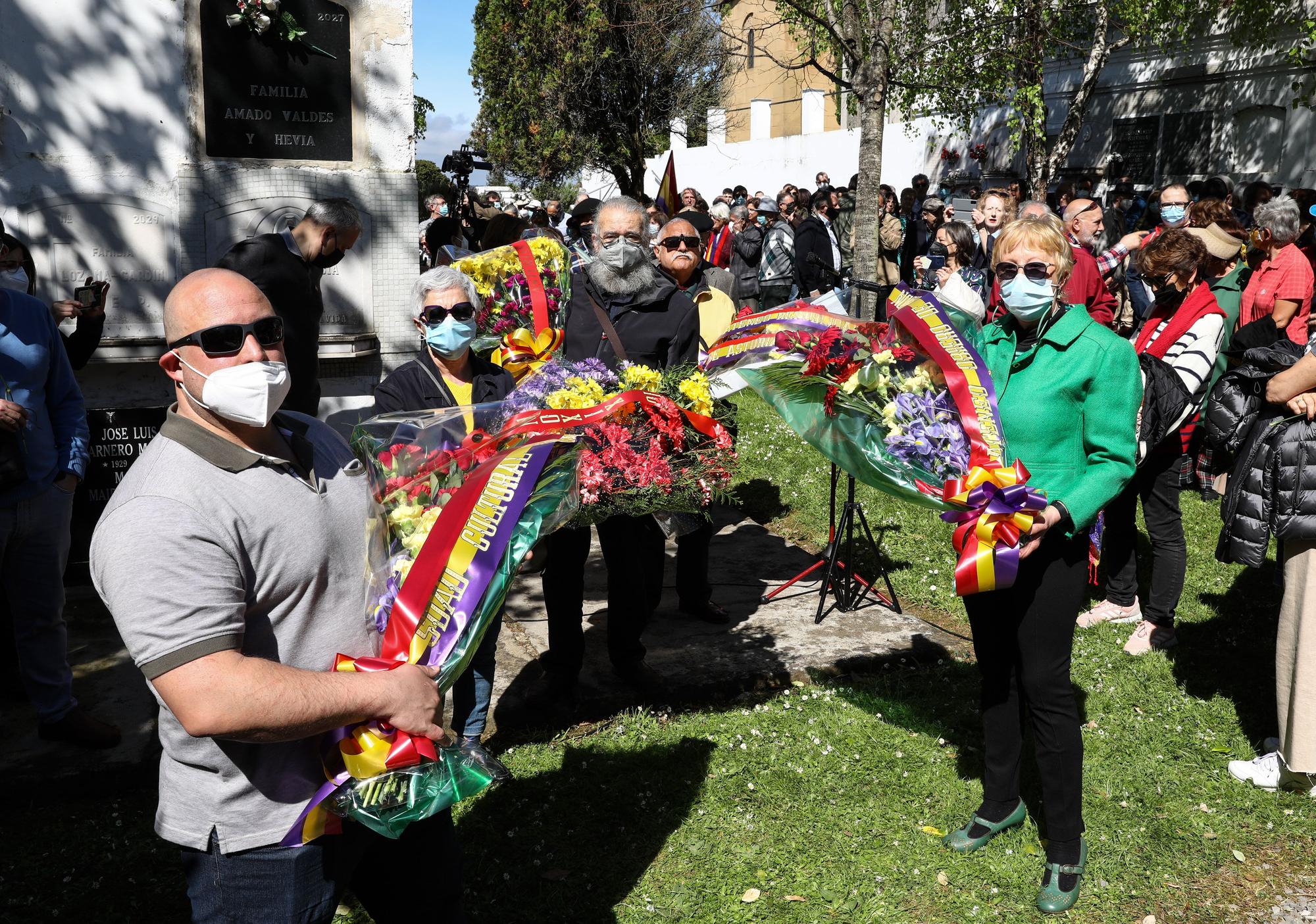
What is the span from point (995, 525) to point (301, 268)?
371 centimetres

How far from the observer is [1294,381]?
4457 mm

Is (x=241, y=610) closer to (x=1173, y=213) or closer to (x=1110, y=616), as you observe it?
(x=1110, y=616)

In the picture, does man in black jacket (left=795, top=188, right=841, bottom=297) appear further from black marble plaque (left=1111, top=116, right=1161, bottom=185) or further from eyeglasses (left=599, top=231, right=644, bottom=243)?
black marble plaque (left=1111, top=116, right=1161, bottom=185)

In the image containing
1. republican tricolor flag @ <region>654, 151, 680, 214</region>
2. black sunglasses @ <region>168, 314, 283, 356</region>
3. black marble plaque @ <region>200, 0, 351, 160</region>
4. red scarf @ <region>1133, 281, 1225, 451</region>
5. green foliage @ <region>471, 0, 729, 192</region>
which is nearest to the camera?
black sunglasses @ <region>168, 314, 283, 356</region>

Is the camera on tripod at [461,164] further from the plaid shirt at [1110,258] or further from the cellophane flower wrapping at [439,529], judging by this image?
the cellophane flower wrapping at [439,529]

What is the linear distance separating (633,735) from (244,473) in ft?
10.1

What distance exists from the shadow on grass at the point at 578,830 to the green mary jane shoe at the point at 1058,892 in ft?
4.53

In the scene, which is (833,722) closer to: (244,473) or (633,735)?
(633,735)

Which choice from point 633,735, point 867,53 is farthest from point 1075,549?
point 867,53

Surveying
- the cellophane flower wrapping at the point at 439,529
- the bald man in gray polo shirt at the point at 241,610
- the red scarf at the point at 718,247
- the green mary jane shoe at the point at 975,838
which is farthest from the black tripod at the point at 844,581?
the red scarf at the point at 718,247

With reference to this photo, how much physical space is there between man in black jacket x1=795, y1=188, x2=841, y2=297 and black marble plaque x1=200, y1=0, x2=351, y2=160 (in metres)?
7.99

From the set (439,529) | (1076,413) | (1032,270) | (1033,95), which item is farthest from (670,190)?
(1033,95)

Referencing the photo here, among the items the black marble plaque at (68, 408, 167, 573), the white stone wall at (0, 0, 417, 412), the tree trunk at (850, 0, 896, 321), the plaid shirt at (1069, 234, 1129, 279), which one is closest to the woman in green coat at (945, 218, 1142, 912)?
the white stone wall at (0, 0, 417, 412)

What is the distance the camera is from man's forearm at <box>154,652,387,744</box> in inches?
81.2
